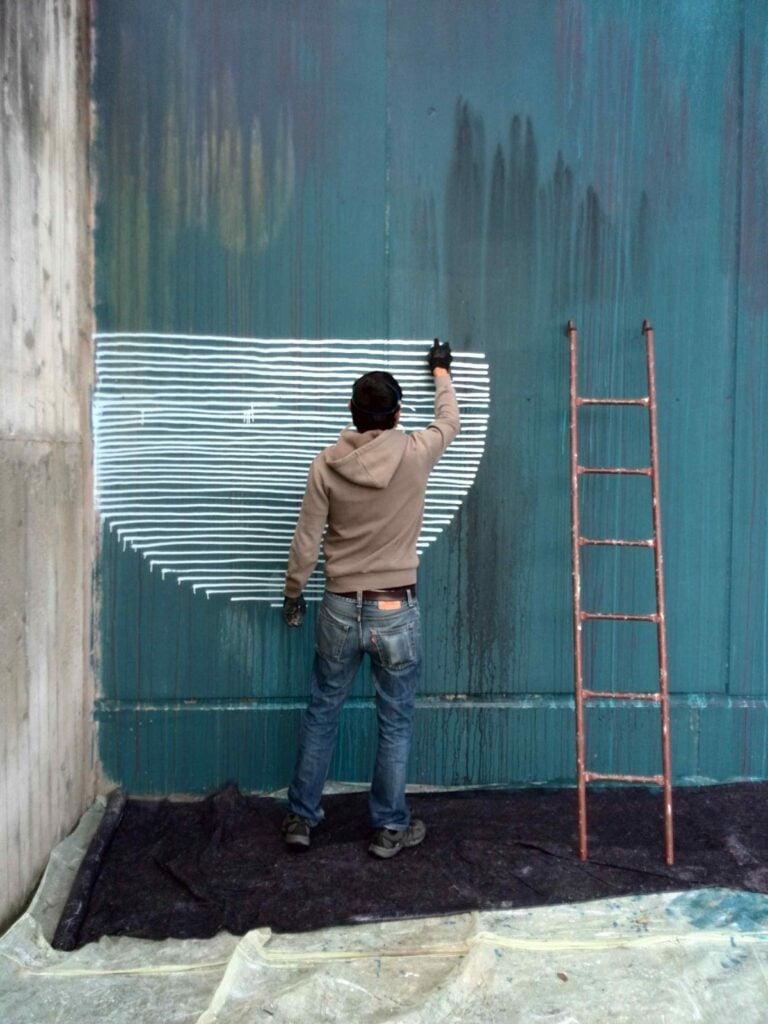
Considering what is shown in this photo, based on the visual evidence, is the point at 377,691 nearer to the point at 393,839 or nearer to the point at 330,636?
the point at 330,636

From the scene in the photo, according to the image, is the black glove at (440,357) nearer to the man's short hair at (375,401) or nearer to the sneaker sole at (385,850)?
the man's short hair at (375,401)

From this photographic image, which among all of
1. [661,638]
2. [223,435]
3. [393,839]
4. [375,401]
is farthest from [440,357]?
[393,839]

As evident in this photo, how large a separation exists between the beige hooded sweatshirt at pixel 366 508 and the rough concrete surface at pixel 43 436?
3.34 ft

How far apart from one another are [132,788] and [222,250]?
2583 mm

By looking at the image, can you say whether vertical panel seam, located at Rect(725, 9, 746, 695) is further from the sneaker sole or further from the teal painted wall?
the sneaker sole

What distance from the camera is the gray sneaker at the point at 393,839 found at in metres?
3.77

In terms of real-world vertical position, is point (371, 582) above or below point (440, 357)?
below

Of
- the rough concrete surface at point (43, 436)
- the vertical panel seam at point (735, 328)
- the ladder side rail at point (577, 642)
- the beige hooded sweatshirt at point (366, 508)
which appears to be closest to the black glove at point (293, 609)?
the beige hooded sweatshirt at point (366, 508)

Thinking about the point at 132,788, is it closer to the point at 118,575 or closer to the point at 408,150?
the point at 118,575

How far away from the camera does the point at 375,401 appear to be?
12.0 feet

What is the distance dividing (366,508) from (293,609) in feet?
2.06

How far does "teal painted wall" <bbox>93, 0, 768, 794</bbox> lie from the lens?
14.0 feet

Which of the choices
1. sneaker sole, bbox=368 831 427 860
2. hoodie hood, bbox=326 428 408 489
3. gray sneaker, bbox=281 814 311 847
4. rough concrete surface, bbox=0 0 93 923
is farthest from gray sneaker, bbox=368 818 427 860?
hoodie hood, bbox=326 428 408 489

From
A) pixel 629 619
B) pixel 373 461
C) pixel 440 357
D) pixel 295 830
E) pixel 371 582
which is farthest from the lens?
pixel 440 357
